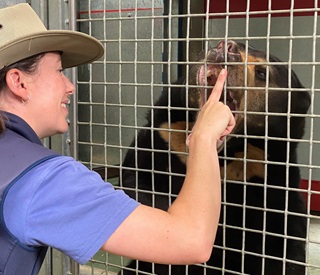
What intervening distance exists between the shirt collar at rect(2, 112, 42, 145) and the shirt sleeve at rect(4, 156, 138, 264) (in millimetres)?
228

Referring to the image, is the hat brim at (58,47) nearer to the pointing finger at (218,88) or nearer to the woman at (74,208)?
the woman at (74,208)

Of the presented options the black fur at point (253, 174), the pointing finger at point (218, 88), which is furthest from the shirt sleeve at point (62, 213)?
the black fur at point (253, 174)

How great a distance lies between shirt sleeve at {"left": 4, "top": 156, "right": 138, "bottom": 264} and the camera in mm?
1182

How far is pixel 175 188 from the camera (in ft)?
8.54

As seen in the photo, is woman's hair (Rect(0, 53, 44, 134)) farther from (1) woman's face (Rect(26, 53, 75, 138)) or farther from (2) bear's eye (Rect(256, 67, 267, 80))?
(2) bear's eye (Rect(256, 67, 267, 80))

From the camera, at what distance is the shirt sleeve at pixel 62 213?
118 cm

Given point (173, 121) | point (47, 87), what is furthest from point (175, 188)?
point (47, 87)

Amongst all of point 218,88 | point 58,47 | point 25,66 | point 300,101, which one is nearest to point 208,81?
point 218,88

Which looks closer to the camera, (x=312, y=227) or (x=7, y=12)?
(x=7, y=12)

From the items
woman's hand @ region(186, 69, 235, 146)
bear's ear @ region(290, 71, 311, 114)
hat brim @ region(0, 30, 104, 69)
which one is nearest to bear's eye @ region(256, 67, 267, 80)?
bear's ear @ region(290, 71, 311, 114)

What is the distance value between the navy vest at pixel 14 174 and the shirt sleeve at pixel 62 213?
2 cm

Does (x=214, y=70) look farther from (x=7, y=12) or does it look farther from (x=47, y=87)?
(x=7, y=12)

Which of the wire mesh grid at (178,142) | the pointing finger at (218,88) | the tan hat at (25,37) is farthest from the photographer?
the wire mesh grid at (178,142)

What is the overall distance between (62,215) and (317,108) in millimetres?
4519
